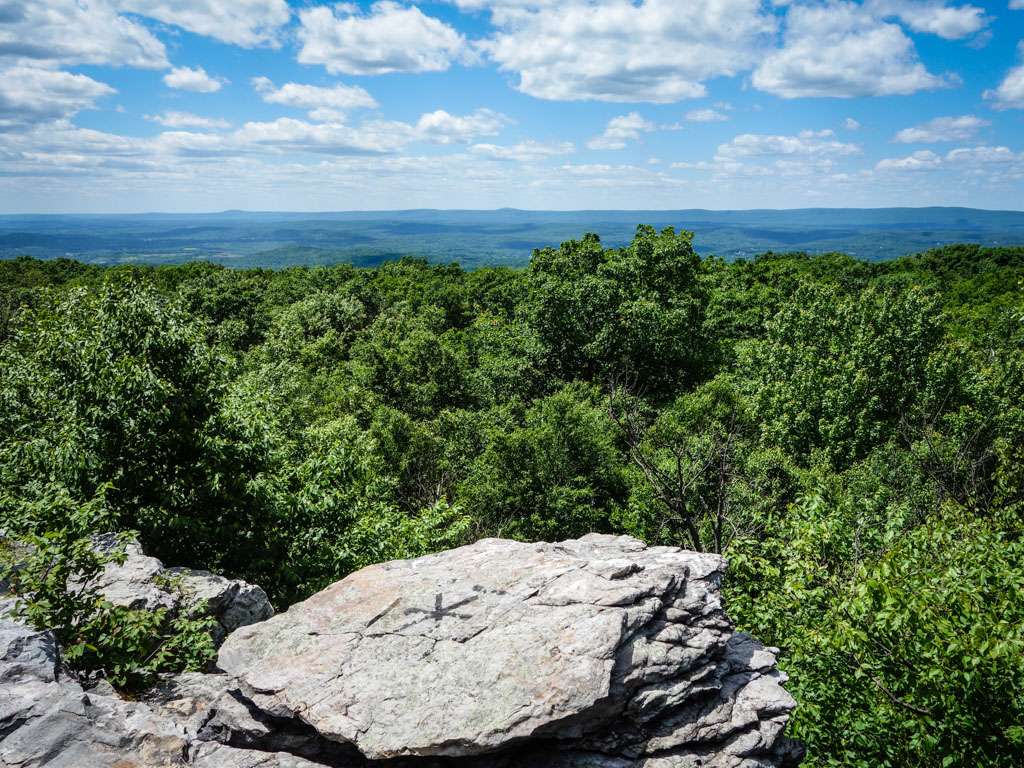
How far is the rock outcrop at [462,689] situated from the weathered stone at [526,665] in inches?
0.9

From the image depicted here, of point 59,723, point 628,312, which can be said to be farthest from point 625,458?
point 59,723

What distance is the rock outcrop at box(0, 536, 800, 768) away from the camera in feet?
25.5

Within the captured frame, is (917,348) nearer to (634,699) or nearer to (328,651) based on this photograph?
(634,699)

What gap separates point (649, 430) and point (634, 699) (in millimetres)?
20759

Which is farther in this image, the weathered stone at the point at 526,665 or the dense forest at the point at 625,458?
the dense forest at the point at 625,458

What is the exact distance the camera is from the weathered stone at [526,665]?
8000 millimetres

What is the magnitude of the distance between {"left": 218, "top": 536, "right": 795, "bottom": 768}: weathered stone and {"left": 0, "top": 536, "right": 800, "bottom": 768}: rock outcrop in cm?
2

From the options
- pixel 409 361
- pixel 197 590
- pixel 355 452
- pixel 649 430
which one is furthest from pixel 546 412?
pixel 197 590

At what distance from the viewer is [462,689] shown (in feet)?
27.1

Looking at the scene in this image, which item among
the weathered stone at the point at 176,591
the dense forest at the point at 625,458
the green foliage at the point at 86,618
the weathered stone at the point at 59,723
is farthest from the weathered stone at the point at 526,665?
the dense forest at the point at 625,458

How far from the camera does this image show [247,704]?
8898 millimetres

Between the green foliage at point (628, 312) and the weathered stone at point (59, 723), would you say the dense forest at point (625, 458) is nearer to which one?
the green foliage at point (628, 312)

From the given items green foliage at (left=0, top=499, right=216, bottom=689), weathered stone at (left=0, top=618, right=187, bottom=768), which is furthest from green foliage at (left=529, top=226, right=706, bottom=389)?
weathered stone at (left=0, top=618, right=187, bottom=768)

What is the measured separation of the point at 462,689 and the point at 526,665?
896 millimetres
